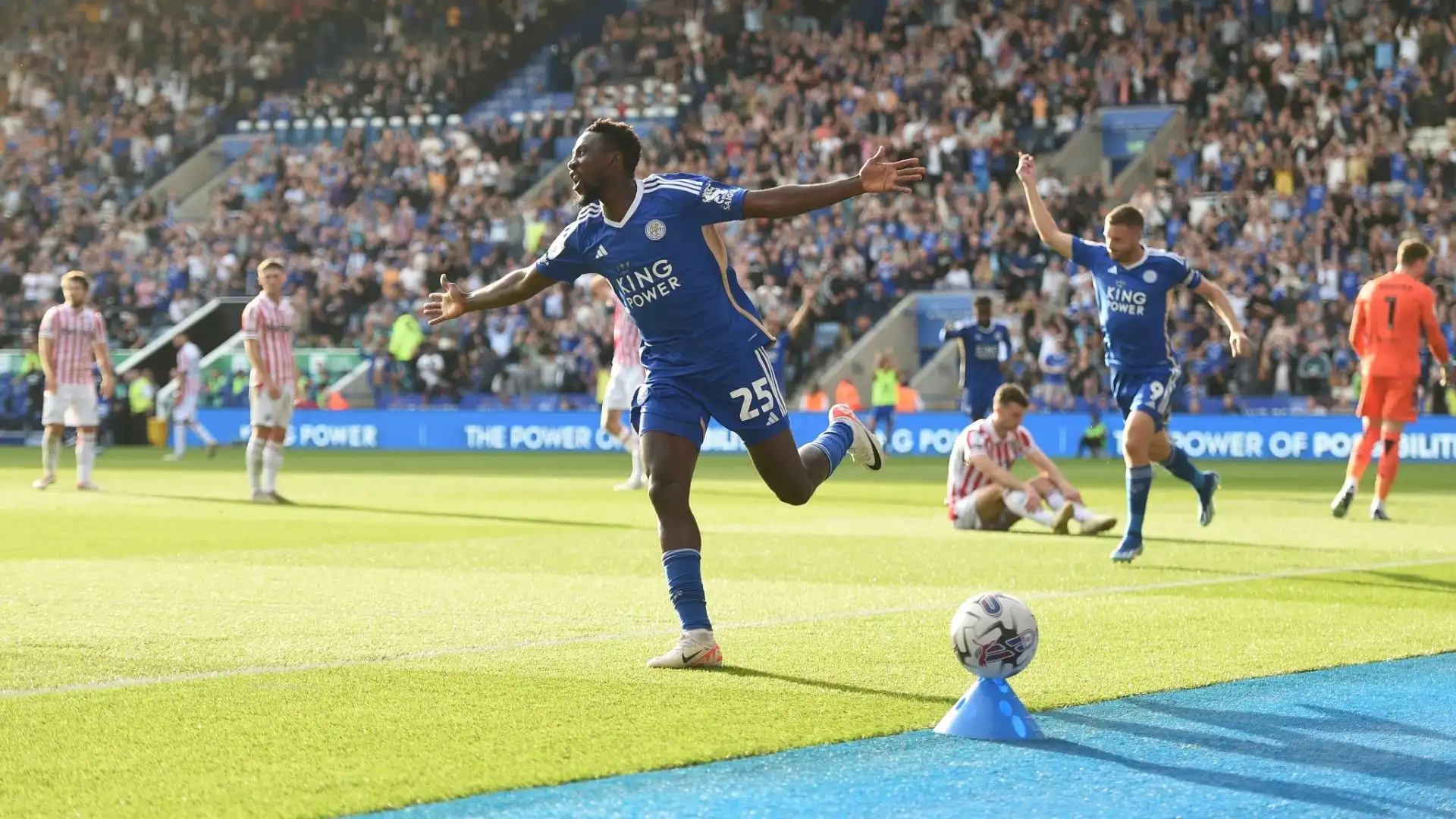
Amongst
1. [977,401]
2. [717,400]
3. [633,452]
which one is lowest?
[633,452]

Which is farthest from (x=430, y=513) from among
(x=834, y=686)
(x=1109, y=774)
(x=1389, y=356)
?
(x=1109, y=774)

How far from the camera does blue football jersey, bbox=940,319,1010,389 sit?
22.8m

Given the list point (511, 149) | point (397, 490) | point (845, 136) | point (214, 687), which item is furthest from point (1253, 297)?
point (214, 687)

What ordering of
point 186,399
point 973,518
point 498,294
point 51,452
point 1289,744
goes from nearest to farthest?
1. point 1289,744
2. point 498,294
3. point 973,518
4. point 51,452
5. point 186,399

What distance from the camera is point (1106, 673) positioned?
710 cm

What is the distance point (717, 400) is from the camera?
24.6 feet

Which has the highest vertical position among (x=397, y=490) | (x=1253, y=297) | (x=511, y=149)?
(x=511, y=149)

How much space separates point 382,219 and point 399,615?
32.9 m

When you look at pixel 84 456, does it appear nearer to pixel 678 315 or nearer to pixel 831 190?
pixel 678 315

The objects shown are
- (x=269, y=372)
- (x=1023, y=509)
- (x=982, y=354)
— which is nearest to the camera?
(x=1023, y=509)

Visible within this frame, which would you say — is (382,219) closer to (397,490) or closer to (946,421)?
(946,421)

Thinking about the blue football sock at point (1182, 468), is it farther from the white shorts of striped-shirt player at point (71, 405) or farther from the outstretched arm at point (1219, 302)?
the white shorts of striped-shirt player at point (71, 405)

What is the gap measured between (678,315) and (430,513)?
10156 millimetres

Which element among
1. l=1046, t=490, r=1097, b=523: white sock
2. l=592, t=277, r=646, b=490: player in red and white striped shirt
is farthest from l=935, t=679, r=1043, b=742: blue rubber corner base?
l=592, t=277, r=646, b=490: player in red and white striped shirt
